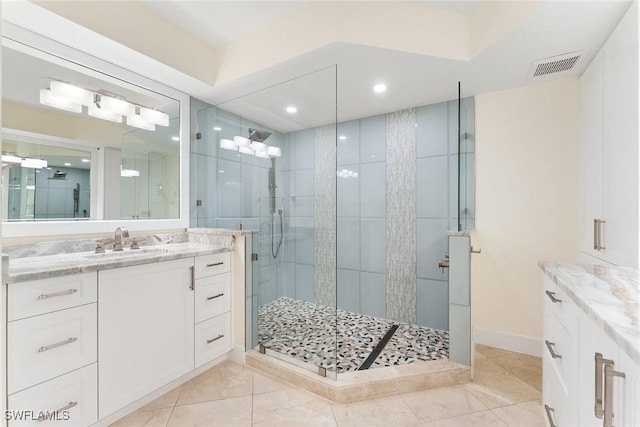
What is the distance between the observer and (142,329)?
1.82m

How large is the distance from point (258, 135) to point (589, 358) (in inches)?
101

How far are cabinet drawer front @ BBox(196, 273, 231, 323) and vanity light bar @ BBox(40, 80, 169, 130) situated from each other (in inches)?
54.8

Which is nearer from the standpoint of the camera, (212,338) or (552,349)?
(552,349)

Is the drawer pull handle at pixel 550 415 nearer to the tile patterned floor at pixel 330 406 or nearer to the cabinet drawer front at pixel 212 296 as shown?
the tile patterned floor at pixel 330 406

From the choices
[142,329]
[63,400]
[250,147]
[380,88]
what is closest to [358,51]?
[380,88]

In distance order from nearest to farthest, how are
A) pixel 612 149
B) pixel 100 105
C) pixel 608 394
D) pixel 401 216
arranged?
pixel 608 394
pixel 612 149
pixel 100 105
pixel 401 216

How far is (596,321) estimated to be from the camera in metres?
0.95

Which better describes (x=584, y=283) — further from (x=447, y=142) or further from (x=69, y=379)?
(x=69, y=379)

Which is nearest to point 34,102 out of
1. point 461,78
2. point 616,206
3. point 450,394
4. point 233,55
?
point 233,55

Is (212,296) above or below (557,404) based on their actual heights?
above

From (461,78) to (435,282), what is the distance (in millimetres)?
1774

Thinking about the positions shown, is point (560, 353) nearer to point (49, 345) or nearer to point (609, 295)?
point (609, 295)

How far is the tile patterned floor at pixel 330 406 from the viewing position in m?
1.75

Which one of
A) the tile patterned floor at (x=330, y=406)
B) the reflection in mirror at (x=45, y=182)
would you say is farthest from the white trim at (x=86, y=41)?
the tile patterned floor at (x=330, y=406)
